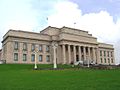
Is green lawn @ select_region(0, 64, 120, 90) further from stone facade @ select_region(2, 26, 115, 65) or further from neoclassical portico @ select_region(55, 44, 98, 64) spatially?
neoclassical portico @ select_region(55, 44, 98, 64)

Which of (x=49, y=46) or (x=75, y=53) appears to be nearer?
(x=75, y=53)

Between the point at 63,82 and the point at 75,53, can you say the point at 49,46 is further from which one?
the point at 63,82

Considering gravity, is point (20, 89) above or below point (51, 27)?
below

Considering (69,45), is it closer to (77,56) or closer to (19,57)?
(77,56)

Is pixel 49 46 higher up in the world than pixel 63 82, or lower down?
higher up

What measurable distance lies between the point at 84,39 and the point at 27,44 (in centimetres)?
2565

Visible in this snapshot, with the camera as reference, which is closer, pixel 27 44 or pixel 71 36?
pixel 27 44

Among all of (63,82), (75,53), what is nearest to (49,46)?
(75,53)

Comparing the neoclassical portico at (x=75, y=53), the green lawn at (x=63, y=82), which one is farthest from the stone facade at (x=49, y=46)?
the green lawn at (x=63, y=82)

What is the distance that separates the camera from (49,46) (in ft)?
274

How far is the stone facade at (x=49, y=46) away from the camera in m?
73.7

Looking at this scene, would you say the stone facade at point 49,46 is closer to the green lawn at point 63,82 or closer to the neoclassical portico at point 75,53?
the neoclassical portico at point 75,53

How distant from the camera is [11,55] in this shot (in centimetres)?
7262

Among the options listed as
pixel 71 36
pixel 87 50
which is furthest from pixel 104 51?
pixel 71 36
